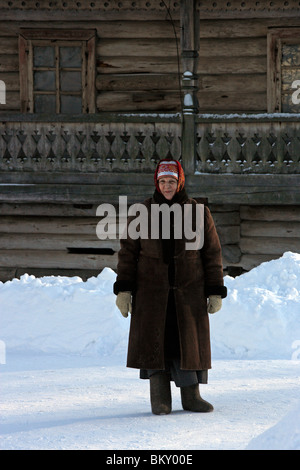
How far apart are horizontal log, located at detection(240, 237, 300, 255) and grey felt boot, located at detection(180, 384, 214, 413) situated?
6.92 m

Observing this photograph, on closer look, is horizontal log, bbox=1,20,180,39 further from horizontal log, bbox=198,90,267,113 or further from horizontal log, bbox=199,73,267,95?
horizontal log, bbox=198,90,267,113

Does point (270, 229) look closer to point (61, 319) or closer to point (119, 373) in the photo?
point (61, 319)

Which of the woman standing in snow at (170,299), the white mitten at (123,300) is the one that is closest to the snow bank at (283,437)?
the woman standing in snow at (170,299)

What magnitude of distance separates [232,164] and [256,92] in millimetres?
1940

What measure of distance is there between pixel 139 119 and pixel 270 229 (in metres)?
2.52

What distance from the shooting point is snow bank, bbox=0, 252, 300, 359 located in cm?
828

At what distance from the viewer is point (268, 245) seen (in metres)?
12.5

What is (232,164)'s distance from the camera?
11672 mm

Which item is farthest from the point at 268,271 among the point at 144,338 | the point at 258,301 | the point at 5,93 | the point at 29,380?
the point at 5,93

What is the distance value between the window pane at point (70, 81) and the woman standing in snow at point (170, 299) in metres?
7.83

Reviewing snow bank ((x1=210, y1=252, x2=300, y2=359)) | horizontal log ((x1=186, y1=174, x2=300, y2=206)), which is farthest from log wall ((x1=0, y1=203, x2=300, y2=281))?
snow bank ((x1=210, y1=252, x2=300, y2=359))

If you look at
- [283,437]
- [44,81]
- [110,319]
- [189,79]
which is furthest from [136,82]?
[283,437]

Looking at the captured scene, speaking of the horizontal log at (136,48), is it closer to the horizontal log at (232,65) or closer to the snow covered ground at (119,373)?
the horizontal log at (232,65)

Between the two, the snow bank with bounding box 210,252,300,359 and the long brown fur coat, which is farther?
the snow bank with bounding box 210,252,300,359
